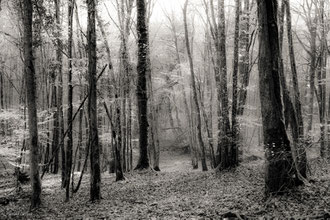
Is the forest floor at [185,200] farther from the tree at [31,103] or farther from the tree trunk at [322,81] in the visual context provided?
the tree trunk at [322,81]

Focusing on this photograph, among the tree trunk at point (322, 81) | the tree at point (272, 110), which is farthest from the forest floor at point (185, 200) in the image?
the tree trunk at point (322, 81)

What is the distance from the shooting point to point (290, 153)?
6547 millimetres

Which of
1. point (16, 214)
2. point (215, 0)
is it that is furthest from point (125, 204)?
point (215, 0)

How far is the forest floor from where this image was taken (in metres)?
6.00

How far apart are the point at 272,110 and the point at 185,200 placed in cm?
334

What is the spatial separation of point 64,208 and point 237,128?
723cm

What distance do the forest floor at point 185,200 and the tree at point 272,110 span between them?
44cm

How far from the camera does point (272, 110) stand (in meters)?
6.67

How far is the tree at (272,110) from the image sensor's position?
6578 mm

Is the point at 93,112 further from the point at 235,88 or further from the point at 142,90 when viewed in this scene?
the point at 235,88

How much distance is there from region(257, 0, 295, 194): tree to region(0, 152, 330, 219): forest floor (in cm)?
44

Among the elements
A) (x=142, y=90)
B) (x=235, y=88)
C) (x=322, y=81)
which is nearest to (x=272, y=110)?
(x=235, y=88)

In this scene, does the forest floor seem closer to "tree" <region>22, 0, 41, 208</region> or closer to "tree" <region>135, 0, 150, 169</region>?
"tree" <region>22, 0, 41, 208</region>

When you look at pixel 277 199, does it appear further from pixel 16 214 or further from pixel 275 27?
pixel 16 214
